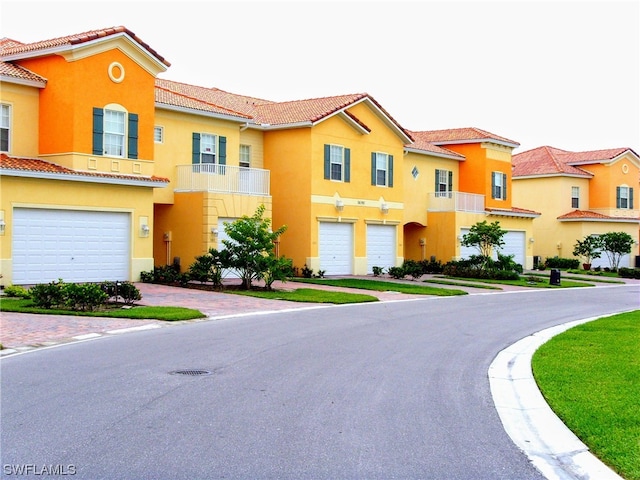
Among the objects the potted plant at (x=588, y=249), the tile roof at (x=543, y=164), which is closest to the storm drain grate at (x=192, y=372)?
the potted plant at (x=588, y=249)

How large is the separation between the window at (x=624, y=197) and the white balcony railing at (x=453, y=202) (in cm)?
1705

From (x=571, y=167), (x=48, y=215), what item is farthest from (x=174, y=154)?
(x=571, y=167)

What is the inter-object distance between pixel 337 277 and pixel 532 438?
26.7 m

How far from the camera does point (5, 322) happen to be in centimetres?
1655

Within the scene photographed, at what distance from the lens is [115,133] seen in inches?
1054

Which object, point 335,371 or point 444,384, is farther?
point 335,371

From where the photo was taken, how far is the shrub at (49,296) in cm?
1891

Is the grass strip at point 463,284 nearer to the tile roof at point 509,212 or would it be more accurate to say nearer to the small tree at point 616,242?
the tile roof at point 509,212

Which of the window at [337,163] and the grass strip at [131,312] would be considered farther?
the window at [337,163]

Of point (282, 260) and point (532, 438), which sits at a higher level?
point (282, 260)

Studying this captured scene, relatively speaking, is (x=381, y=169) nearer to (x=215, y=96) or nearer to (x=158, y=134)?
(x=215, y=96)

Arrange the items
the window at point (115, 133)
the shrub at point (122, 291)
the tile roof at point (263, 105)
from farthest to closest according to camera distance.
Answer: the tile roof at point (263, 105) < the window at point (115, 133) < the shrub at point (122, 291)

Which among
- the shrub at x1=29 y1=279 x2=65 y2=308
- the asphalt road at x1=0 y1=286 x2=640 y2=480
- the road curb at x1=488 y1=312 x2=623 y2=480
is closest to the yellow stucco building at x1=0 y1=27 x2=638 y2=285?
the shrub at x1=29 y1=279 x2=65 y2=308

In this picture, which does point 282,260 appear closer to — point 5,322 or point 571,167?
point 5,322
